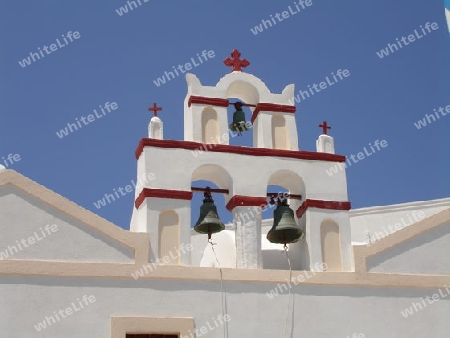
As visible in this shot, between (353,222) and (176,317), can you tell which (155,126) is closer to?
(176,317)

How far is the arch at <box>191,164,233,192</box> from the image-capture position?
1174cm

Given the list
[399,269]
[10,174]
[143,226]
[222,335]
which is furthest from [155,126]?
[399,269]

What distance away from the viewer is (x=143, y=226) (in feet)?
37.1

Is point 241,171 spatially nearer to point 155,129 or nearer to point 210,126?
point 210,126

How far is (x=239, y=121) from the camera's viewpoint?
1273 centimetres

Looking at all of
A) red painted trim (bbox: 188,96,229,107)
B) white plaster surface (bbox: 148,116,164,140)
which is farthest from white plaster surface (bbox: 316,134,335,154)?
white plaster surface (bbox: 148,116,164,140)

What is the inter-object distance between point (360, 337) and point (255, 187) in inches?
104

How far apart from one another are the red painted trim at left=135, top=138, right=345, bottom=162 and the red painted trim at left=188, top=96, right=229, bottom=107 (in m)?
0.78

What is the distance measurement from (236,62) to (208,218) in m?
2.66

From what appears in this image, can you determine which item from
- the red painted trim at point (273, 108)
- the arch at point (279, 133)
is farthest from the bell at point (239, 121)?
the arch at point (279, 133)

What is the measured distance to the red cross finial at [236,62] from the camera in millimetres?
12672

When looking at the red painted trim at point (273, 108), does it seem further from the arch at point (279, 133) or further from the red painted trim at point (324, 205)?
the red painted trim at point (324, 205)

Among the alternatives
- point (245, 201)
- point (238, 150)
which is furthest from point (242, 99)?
point (245, 201)

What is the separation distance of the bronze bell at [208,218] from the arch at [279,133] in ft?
4.41
